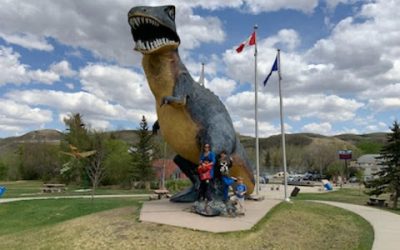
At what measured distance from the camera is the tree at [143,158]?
4166 centimetres

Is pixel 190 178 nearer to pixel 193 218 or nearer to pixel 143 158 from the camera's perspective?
pixel 193 218

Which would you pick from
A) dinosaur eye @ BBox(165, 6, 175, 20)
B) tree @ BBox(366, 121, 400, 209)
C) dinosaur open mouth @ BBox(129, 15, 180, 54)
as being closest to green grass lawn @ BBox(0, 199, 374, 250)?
dinosaur open mouth @ BBox(129, 15, 180, 54)

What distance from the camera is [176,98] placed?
980 centimetres

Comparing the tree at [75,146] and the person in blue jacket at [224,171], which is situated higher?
the tree at [75,146]

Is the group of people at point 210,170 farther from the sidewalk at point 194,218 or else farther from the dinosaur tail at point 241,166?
the dinosaur tail at point 241,166

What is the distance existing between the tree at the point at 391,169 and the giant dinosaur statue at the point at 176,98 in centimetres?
1118

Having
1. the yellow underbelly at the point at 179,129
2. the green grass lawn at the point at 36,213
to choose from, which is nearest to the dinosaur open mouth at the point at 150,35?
the yellow underbelly at the point at 179,129

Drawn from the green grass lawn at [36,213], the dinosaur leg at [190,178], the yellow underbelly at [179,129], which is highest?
the yellow underbelly at [179,129]

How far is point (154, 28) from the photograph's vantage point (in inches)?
375

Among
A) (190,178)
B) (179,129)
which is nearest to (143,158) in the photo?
(190,178)

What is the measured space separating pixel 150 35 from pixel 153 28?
199mm

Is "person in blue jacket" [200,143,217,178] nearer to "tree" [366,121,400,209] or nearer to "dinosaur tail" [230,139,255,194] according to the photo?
"dinosaur tail" [230,139,255,194]

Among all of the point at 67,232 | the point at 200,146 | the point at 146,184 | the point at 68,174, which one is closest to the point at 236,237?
the point at 200,146

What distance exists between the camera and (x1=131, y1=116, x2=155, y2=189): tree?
137ft
